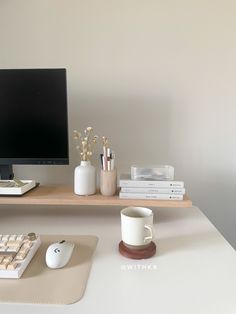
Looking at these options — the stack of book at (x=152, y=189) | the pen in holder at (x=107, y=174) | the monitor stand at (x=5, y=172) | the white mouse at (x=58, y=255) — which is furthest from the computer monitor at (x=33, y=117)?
the white mouse at (x=58, y=255)

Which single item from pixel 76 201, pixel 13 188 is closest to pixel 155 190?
pixel 76 201

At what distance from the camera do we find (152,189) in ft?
2.94

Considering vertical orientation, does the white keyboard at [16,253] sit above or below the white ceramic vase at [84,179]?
below

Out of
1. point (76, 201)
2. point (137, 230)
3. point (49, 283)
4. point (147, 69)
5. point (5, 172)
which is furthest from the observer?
point (147, 69)

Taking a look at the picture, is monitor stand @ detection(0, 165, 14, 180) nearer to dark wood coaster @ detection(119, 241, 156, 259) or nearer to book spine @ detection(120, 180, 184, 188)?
book spine @ detection(120, 180, 184, 188)

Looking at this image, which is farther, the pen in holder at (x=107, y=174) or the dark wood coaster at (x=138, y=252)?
the pen in holder at (x=107, y=174)

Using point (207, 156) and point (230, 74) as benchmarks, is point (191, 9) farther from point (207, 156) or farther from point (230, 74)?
point (207, 156)

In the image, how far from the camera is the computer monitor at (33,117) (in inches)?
37.7

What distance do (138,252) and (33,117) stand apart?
63 cm

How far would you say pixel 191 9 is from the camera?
3.66 feet

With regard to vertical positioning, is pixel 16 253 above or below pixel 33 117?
below

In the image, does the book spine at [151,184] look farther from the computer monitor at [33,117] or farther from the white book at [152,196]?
the computer monitor at [33,117]

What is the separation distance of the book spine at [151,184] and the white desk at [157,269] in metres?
0.15

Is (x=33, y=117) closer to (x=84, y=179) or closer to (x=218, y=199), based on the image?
(x=84, y=179)
